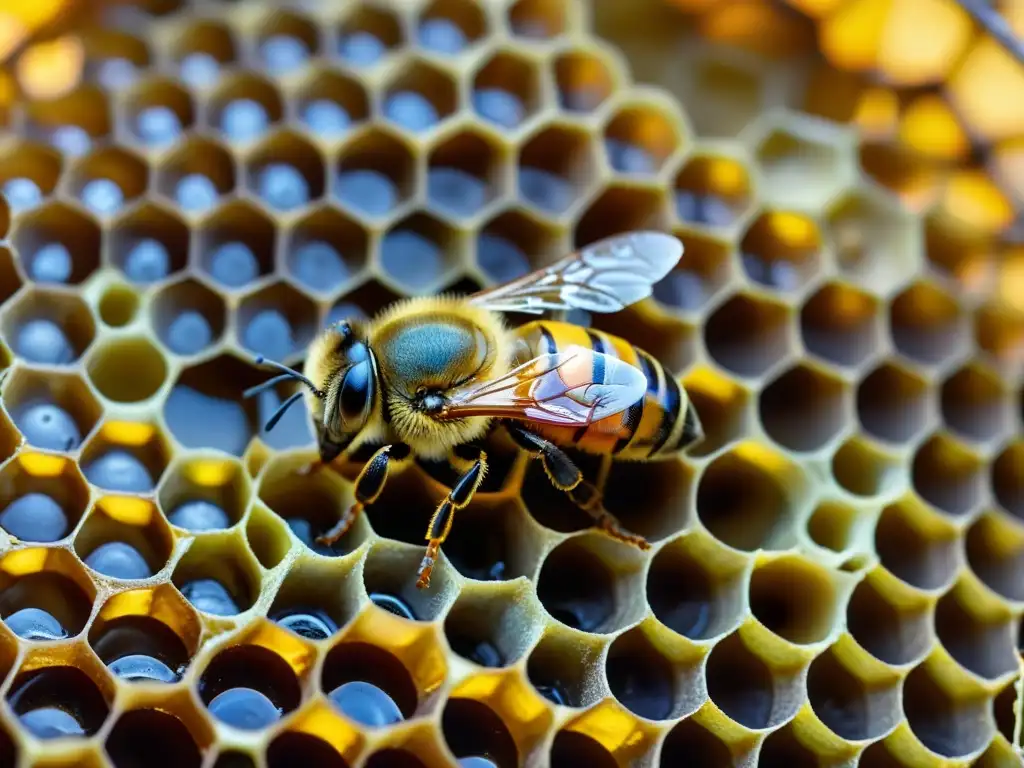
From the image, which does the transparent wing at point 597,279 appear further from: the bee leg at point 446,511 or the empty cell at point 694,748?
the empty cell at point 694,748

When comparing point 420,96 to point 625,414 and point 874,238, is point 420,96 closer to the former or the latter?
point 625,414

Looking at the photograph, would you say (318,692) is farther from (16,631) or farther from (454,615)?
(16,631)

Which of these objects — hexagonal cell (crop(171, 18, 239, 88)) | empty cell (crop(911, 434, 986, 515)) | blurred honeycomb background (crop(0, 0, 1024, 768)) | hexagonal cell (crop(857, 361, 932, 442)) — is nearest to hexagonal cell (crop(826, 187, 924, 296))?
blurred honeycomb background (crop(0, 0, 1024, 768))

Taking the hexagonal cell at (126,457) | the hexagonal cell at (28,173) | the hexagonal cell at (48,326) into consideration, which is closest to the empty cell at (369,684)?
the hexagonal cell at (126,457)

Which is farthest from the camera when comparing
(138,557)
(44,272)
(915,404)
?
(915,404)

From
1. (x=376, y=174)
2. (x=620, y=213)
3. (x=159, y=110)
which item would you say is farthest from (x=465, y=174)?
(x=159, y=110)

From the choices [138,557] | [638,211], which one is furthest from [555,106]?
[138,557]
